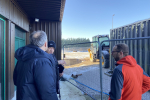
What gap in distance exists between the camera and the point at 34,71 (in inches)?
46.5

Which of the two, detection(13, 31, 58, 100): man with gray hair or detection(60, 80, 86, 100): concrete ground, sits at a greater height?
detection(13, 31, 58, 100): man with gray hair

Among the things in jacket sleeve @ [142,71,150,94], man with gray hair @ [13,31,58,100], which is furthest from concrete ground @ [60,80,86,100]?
man with gray hair @ [13,31,58,100]

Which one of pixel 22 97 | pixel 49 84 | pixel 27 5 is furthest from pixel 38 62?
pixel 27 5

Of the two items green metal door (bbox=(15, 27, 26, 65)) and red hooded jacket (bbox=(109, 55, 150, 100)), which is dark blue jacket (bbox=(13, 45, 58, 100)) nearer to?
red hooded jacket (bbox=(109, 55, 150, 100))

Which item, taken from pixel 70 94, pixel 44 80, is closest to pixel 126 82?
pixel 44 80

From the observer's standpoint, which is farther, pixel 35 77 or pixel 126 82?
pixel 126 82

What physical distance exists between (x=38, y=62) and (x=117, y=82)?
1034 millimetres

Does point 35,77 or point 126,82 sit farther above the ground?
point 35,77

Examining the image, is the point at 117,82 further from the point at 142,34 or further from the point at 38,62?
the point at 142,34

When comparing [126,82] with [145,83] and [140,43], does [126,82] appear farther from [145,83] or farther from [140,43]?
[140,43]

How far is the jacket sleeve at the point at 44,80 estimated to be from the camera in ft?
3.78

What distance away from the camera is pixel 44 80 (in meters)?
1.16

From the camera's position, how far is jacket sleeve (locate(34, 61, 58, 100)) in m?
1.15

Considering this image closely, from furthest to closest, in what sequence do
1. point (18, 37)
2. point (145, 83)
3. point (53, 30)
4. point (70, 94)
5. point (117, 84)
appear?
point (53, 30) < point (18, 37) < point (70, 94) < point (145, 83) < point (117, 84)
